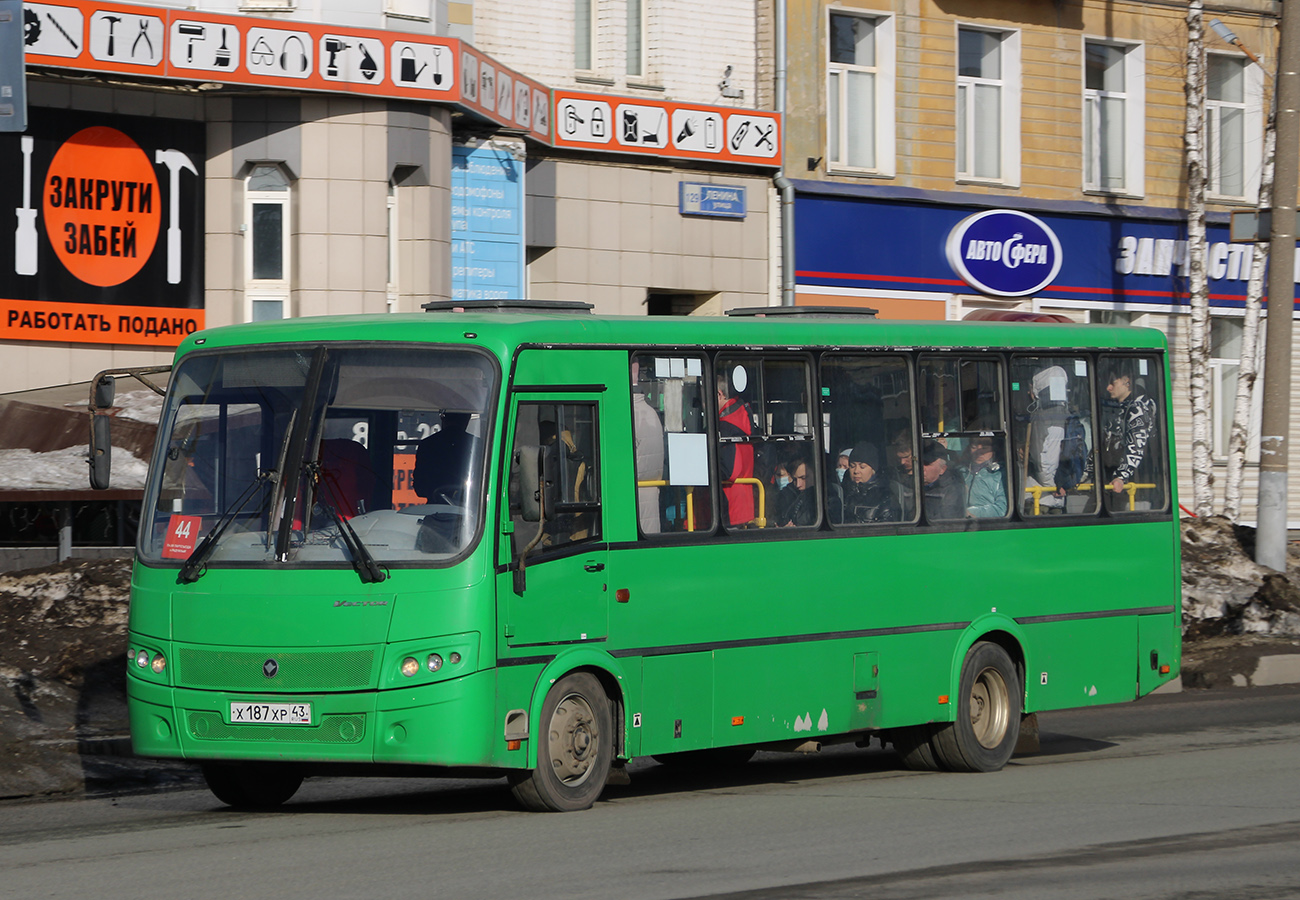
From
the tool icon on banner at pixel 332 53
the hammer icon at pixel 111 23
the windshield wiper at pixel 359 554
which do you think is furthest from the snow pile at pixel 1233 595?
the windshield wiper at pixel 359 554

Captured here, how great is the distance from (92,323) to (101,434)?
34.1ft

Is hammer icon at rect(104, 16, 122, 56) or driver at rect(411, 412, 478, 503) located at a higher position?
hammer icon at rect(104, 16, 122, 56)

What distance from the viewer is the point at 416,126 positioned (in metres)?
21.4

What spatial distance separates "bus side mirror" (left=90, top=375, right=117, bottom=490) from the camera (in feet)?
34.5

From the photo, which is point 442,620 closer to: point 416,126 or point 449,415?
point 449,415

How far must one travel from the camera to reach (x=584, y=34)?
25.5 metres

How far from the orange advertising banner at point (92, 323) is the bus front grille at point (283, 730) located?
11018 mm

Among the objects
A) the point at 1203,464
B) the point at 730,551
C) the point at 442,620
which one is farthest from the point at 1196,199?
the point at 442,620

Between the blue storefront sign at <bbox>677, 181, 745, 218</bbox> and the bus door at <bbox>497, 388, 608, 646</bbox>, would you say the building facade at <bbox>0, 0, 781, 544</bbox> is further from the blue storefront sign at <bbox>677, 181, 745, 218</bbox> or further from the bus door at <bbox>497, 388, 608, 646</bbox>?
the bus door at <bbox>497, 388, 608, 646</bbox>

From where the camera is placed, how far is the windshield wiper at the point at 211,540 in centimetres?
1008

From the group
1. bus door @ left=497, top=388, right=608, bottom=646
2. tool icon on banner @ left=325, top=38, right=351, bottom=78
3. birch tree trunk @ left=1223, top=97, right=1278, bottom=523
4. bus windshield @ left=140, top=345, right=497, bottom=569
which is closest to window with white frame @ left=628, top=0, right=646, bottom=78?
tool icon on banner @ left=325, top=38, right=351, bottom=78

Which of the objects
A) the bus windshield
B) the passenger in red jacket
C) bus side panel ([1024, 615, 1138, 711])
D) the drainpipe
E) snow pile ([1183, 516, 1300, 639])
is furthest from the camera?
the drainpipe

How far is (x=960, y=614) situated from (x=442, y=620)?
12.9 ft

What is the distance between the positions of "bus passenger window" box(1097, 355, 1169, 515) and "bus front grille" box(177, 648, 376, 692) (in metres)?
5.75
